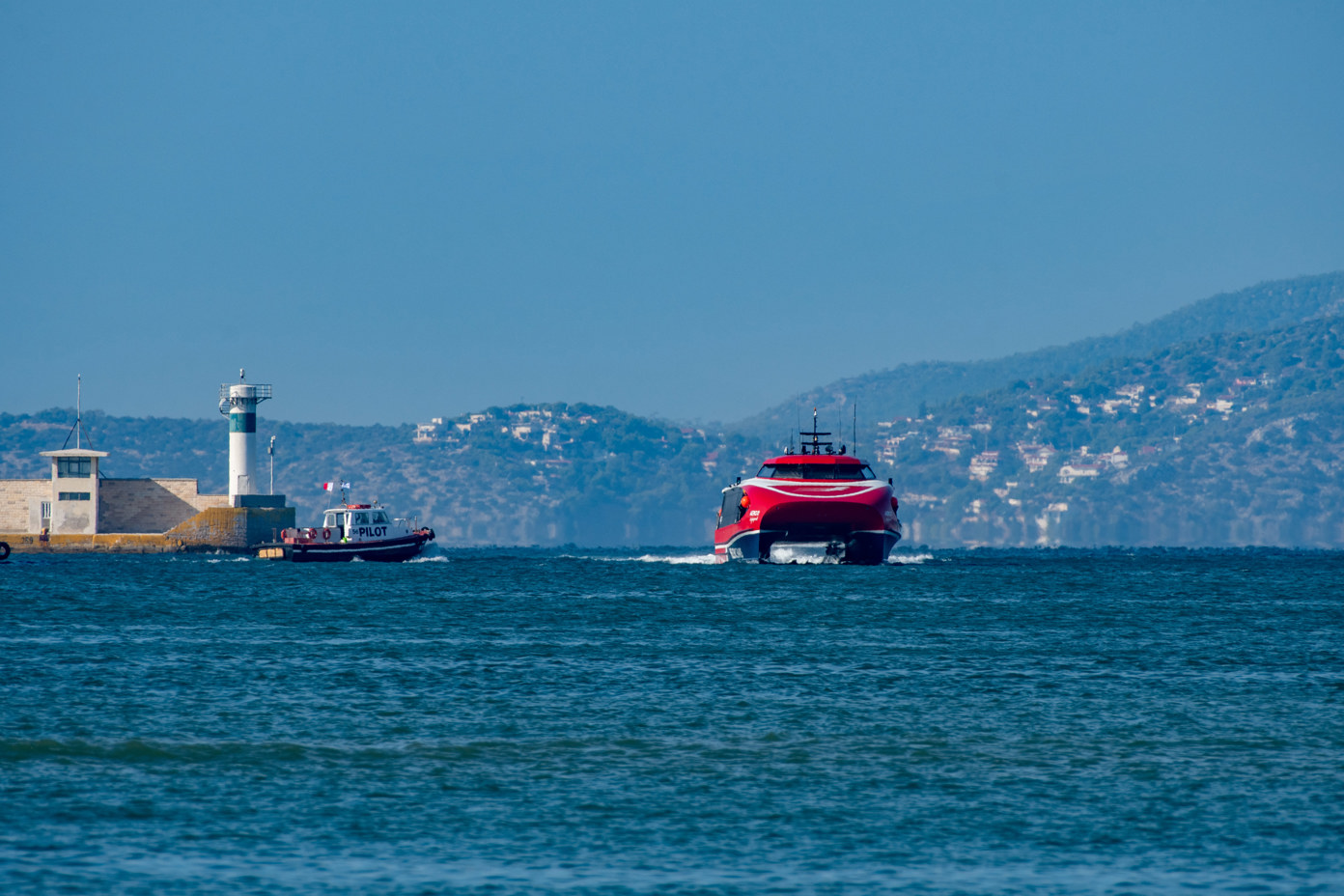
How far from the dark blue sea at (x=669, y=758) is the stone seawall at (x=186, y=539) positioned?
8674 cm

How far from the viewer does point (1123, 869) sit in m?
17.7

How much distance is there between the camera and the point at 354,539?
→ 340ft

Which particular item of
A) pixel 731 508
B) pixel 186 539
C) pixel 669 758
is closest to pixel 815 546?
pixel 731 508

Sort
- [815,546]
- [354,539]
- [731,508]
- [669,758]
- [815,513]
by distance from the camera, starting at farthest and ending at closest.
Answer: [354,539] → [731,508] → [815,546] → [815,513] → [669,758]

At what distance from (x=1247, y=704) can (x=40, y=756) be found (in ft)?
73.7

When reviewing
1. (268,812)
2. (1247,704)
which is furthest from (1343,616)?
(268,812)

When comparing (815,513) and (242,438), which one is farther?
(242,438)

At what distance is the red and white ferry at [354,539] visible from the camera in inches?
4077

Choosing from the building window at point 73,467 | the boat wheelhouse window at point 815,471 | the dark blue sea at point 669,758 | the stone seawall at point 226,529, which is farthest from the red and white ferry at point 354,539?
the dark blue sea at point 669,758

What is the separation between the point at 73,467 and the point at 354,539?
165 feet

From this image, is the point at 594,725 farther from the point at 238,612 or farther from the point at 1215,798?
the point at 238,612

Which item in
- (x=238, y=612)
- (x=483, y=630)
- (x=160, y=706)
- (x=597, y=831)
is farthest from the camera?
(x=238, y=612)

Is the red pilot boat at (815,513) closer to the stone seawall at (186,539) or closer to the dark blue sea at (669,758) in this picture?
the dark blue sea at (669,758)

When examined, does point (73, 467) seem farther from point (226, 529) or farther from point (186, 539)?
point (226, 529)
